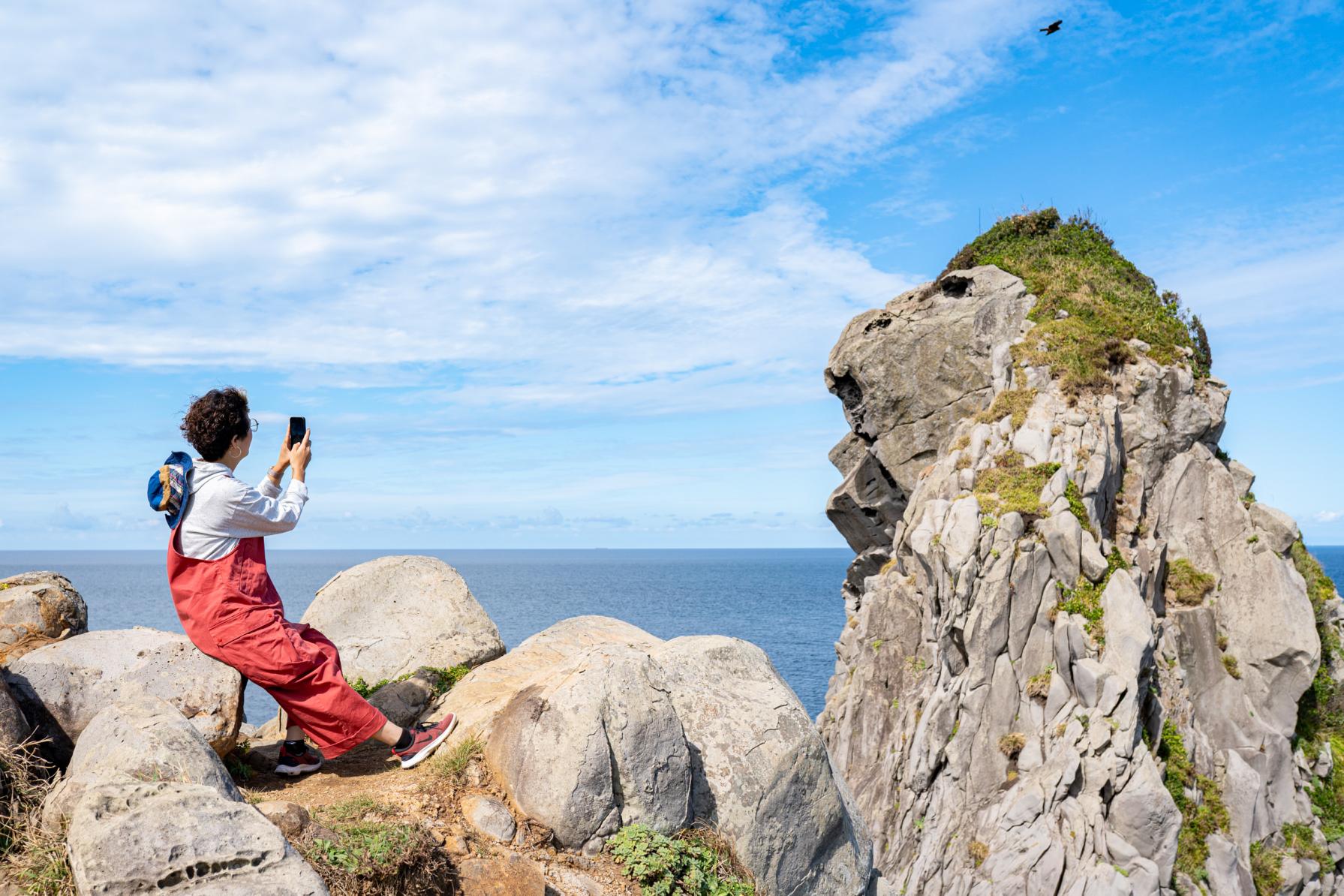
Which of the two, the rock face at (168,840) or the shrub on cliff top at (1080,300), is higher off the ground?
the shrub on cliff top at (1080,300)

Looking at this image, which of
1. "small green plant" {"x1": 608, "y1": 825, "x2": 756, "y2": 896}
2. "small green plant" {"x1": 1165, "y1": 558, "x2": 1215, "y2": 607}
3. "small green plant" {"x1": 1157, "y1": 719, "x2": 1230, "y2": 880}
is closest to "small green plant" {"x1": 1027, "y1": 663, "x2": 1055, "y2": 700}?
"small green plant" {"x1": 1157, "y1": 719, "x2": 1230, "y2": 880}

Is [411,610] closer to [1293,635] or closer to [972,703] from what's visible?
[972,703]

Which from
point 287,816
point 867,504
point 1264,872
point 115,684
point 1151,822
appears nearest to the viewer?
point 287,816

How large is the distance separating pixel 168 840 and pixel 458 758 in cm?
348

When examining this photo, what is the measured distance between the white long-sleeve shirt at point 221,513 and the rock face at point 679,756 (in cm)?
291

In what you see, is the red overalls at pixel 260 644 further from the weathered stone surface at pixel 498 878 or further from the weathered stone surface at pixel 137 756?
the weathered stone surface at pixel 498 878

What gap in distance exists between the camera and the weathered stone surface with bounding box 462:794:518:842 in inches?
308

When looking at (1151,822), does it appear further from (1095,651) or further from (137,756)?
(137,756)

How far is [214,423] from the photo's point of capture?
8.25 m

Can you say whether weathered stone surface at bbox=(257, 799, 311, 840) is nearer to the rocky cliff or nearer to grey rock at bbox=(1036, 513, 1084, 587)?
the rocky cliff

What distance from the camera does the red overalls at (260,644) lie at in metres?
8.44

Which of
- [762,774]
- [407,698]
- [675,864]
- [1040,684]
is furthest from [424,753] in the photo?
[1040,684]

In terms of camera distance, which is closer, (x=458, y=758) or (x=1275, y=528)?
(x=458, y=758)

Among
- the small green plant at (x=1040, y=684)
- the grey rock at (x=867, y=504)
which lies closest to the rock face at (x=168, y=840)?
the small green plant at (x=1040, y=684)
